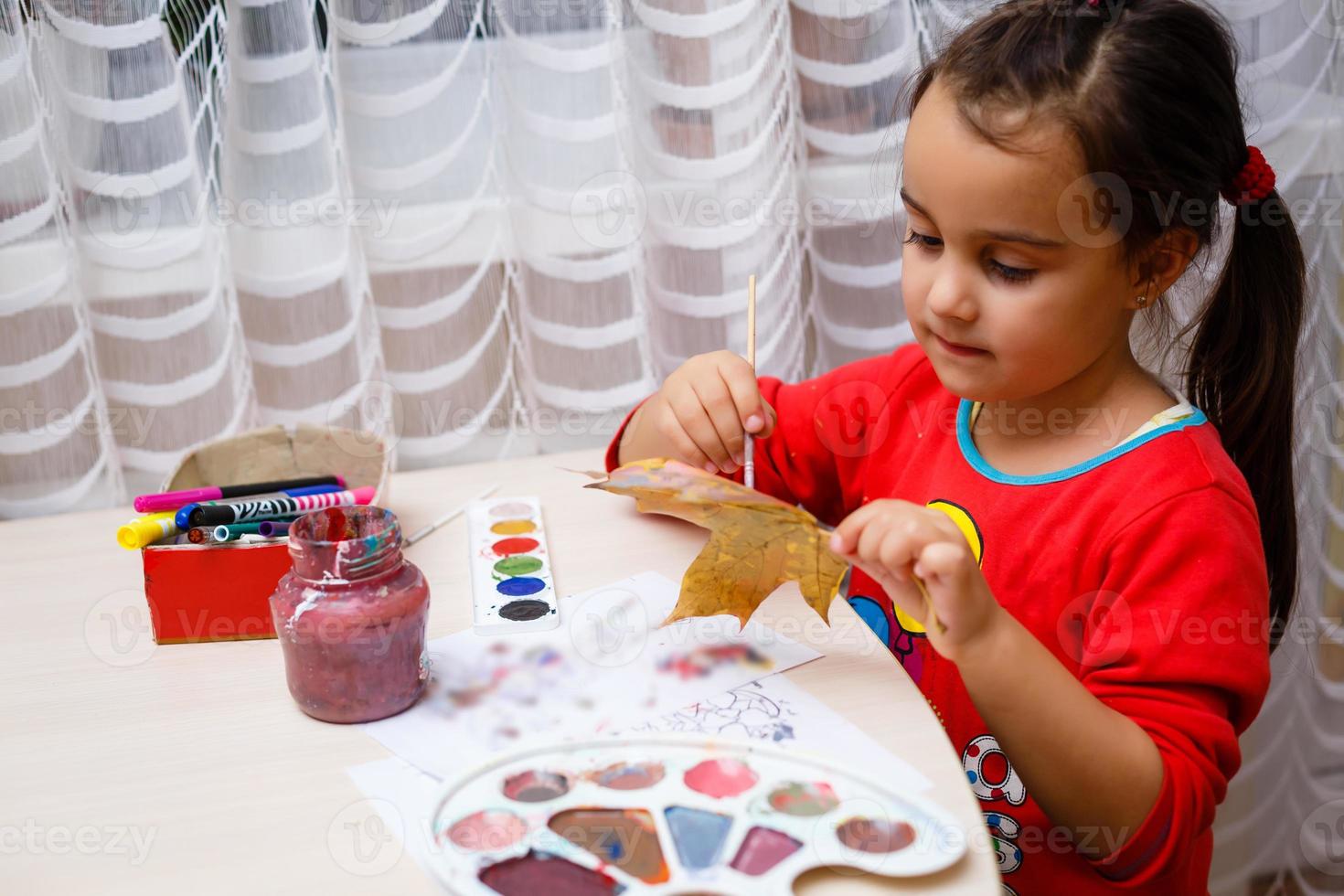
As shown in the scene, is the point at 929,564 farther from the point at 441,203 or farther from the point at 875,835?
the point at 441,203

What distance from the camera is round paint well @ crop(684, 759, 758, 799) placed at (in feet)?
1.75

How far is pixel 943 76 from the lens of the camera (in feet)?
2.38

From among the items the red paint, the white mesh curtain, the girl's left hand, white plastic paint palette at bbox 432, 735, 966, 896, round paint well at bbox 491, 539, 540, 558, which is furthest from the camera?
the white mesh curtain

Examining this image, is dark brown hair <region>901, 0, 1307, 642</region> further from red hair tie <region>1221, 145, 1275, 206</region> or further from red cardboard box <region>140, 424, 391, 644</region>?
red cardboard box <region>140, 424, 391, 644</region>

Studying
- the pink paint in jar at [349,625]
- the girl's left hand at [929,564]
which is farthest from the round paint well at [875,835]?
the pink paint in jar at [349,625]

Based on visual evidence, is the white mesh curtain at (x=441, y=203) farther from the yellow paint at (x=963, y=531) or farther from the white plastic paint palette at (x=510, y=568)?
the yellow paint at (x=963, y=531)

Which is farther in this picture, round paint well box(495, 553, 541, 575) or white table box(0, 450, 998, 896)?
round paint well box(495, 553, 541, 575)

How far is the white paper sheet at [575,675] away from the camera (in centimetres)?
59

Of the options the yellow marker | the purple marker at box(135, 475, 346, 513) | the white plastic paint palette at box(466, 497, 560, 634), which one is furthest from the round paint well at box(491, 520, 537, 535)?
the yellow marker

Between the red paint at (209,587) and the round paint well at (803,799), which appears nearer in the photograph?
the round paint well at (803,799)

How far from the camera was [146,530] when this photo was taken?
0.70 m

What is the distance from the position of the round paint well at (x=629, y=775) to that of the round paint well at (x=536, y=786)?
16 millimetres

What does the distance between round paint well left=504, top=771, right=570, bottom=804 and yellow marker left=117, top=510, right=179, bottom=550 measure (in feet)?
0.99

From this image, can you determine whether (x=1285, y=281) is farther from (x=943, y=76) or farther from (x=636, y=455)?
(x=636, y=455)
